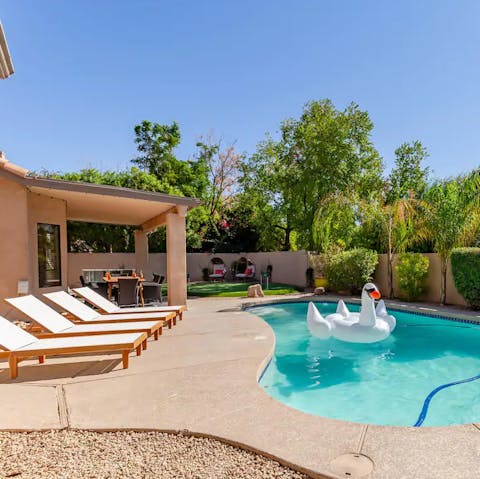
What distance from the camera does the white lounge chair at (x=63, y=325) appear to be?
19.3ft

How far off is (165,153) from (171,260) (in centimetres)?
1683

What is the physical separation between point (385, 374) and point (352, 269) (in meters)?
8.33

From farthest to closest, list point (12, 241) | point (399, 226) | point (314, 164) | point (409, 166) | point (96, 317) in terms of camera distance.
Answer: point (409, 166)
point (314, 164)
point (399, 226)
point (12, 241)
point (96, 317)

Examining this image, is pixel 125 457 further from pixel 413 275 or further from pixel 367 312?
pixel 413 275

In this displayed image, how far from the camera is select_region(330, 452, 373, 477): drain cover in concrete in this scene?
101 inches

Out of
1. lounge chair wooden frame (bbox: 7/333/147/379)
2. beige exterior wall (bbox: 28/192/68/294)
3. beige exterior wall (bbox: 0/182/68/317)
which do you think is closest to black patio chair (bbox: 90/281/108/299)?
beige exterior wall (bbox: 28/192/68/294)

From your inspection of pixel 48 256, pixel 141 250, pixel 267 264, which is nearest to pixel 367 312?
pixel 48 256

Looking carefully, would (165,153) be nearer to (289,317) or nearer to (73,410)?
(289,317)

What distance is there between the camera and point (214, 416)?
3561 mm

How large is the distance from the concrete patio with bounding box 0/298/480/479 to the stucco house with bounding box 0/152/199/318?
406cm

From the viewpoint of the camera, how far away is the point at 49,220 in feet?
35.2

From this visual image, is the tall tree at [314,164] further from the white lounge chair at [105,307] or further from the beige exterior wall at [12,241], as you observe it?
the beige exterior wall at [12,241]

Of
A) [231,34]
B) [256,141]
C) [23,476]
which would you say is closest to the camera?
[23,476]

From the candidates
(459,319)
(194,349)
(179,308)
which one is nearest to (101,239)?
(179,308)
